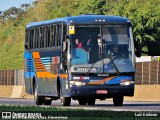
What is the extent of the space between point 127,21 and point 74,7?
82809 mm

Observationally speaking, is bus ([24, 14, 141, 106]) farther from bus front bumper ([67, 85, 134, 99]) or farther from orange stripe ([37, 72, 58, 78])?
orange stripe ([37, 72, 58, 78])

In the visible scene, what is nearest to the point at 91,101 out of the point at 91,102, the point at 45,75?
the point at 91,102

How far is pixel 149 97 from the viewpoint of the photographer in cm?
4256

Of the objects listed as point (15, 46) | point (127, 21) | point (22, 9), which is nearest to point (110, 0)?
point (15, 46)

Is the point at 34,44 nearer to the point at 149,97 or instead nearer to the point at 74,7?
the point at 149,97

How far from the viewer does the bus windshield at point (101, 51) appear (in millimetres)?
32688

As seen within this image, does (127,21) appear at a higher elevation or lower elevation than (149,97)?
higher

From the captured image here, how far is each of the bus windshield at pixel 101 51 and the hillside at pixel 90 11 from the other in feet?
212

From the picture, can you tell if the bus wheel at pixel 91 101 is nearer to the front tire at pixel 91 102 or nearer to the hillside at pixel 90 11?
the front tire at pixel 91 102

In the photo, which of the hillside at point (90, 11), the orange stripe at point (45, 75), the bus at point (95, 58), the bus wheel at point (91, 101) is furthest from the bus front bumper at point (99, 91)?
the hillside at point (90, 11)

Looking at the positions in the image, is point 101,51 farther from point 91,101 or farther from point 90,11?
point 90,11

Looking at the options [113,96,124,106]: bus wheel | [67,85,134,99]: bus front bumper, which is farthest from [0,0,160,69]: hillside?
[67,85,134,99]: bus front bumper

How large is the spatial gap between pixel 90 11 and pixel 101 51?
2869 inches

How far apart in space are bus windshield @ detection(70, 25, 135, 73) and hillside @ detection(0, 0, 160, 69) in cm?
6473
